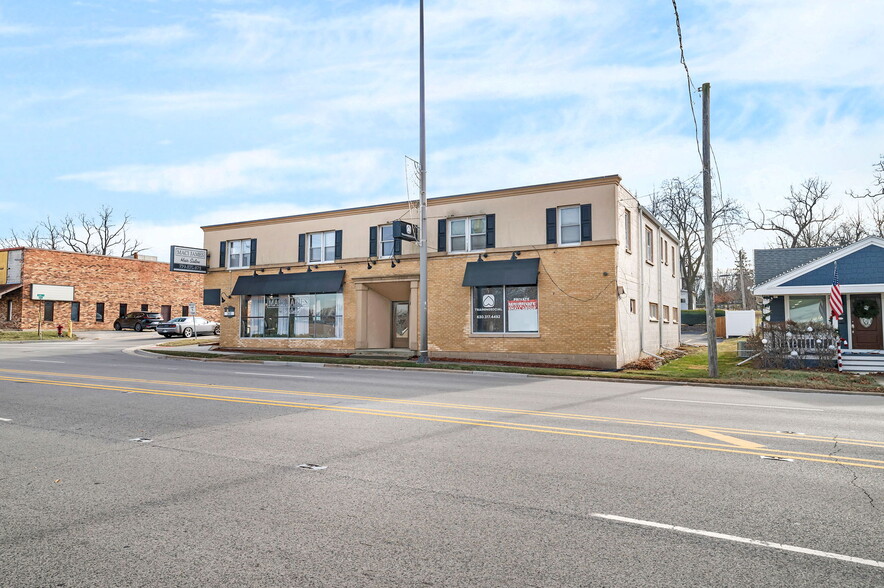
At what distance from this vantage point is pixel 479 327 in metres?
24.0

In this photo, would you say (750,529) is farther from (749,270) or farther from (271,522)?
(749,270)

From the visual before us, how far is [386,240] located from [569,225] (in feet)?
27.8

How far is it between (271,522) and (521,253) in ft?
63.6

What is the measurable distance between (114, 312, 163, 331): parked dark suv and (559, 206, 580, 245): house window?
Result: 131 ft

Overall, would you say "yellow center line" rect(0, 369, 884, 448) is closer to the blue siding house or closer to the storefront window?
the blue siding house

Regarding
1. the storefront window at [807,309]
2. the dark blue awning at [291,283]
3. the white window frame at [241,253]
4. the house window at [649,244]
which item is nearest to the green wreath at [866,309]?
the storefront window at [807,309]

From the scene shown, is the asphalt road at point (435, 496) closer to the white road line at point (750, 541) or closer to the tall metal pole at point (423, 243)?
the white road line at point (750, 541)

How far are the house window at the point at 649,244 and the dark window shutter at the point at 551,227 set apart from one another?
6935 millimetres

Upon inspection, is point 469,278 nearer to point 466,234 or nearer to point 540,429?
point 466,234

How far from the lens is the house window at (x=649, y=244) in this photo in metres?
27.7

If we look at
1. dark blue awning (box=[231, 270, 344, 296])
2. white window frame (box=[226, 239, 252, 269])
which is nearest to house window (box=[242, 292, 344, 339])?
dark blue awning (box=[231, 270, 344, 296])

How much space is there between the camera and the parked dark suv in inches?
1965

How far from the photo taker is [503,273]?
2312 cm

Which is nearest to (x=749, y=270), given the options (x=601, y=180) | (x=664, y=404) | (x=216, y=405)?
(x=601, y=180)
